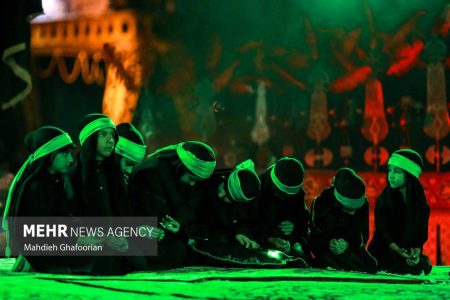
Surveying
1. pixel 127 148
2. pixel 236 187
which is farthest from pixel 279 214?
pixel 127 148

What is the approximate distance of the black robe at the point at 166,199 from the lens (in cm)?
651

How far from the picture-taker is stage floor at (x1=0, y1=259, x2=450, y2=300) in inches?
204

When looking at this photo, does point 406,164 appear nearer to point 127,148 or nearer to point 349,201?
point 349,201

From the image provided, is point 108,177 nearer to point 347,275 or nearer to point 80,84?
point 347,275

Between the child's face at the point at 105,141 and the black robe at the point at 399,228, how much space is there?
7.22 ft

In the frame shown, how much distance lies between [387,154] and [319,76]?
1082 millimetres

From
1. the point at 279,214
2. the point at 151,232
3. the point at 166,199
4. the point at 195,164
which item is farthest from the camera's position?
the point at 279,214

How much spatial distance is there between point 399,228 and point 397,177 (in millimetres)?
392

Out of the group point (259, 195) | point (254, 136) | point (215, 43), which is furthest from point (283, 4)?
point (259, 195)

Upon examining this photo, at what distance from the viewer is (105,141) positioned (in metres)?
6.16

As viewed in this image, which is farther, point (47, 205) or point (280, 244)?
point (280, 244)

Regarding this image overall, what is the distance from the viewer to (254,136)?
31.1ft

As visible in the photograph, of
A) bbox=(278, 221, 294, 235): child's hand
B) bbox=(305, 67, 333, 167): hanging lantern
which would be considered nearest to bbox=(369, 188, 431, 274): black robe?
bbox=(278, 221, 294, 235): child's hand

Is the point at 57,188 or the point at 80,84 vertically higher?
the point at 80,84
